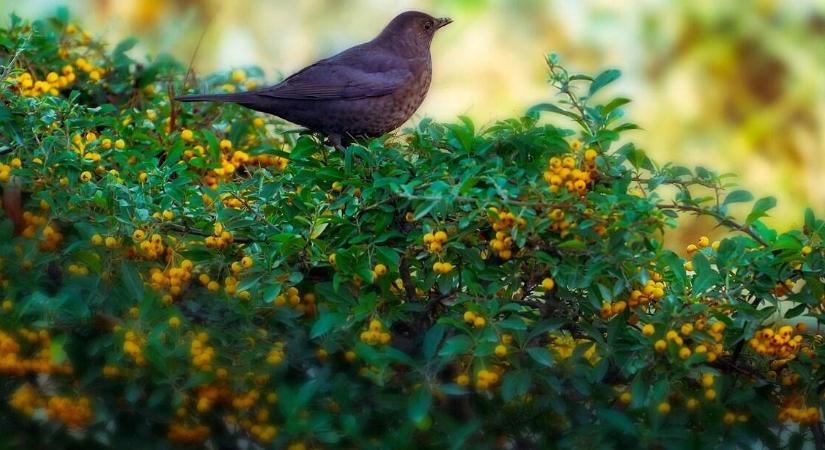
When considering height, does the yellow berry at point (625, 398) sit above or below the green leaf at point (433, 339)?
below

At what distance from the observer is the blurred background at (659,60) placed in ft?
16.7

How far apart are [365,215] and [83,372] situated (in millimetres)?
562

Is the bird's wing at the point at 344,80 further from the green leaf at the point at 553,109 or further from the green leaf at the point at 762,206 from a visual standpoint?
the green leaf at the point at 762,206

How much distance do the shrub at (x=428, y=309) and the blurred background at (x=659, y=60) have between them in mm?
3008

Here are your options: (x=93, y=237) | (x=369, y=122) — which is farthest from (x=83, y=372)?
(x=369, y=122)

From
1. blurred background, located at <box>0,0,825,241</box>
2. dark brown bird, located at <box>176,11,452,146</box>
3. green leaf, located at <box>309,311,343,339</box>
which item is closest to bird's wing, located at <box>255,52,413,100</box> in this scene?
dark brown bird, located at <box>176,11,452,146</box>

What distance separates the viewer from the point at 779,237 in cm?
200

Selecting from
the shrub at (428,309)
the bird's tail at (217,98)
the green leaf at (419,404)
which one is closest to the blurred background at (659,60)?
the bird's tail at (217,98)

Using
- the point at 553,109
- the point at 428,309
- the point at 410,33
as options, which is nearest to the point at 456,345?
the point at 428,309

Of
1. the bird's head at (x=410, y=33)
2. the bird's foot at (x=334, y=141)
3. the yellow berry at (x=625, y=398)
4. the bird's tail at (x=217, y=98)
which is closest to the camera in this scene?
the yellow berry at (x=625, y=398)

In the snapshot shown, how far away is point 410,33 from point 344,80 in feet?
0.97

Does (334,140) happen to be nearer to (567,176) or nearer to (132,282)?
(132,282)

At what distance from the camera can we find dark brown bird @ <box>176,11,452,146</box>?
2783mm

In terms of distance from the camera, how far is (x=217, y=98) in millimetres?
2648
